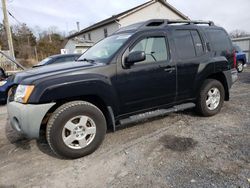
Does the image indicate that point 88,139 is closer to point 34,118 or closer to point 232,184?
point 34,118

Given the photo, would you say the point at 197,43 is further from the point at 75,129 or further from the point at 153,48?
the point at 75,129

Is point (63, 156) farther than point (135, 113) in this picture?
No

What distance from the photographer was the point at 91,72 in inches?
138

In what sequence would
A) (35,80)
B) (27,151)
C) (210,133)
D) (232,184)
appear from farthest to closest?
1. (210,133)
2. (27,151)
3. (35,80)
4. (232,184)

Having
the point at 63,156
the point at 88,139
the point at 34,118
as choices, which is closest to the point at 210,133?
the point at 88,139

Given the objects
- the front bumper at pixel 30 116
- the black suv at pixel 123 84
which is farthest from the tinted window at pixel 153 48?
the front bumper at pixel 30 116

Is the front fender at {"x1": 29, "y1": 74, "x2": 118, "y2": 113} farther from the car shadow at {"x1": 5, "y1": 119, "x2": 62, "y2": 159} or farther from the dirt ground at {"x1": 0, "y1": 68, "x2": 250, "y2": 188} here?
the car shadow at {"x1": 5, "y1": 119, "x2": 62, "y2": 159}

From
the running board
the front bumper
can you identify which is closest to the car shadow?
the front bumper

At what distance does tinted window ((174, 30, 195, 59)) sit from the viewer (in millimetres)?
4473

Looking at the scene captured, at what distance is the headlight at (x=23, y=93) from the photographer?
3.18 m

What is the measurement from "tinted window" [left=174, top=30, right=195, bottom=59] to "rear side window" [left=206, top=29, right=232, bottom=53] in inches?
26.3

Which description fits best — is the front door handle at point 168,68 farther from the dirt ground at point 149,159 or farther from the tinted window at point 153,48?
the dirt ground at point 149,159

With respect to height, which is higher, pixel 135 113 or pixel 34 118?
pixel 34 118

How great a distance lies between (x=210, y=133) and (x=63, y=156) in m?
2.68
